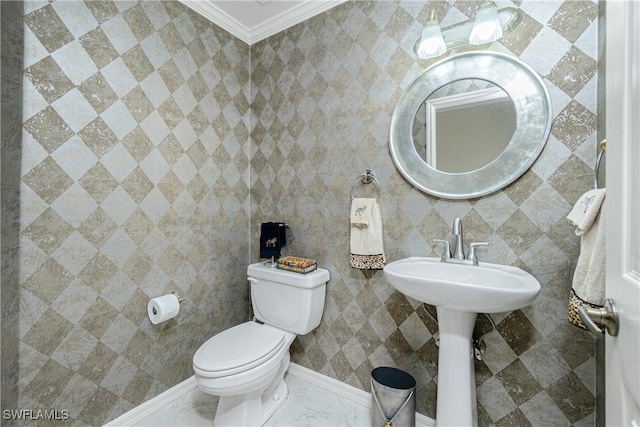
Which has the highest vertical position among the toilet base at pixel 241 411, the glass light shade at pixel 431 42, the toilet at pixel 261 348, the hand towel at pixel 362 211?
the glass light shade at pixel 431 42

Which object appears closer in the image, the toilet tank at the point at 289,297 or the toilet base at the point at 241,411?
the toilet base at the point at 241,411

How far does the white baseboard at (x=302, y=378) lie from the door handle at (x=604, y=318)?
3.98 ft

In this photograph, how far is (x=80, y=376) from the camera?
1364 millimetres

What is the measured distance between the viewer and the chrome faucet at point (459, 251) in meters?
1.31

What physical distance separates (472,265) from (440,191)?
0.38 metres

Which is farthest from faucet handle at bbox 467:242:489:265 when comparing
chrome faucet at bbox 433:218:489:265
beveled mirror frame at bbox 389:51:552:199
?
beveled mirror frame at bbox 389:51:552:199

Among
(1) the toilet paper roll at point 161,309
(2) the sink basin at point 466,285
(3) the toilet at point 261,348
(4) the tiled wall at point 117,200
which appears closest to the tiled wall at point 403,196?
(2) the sink basin at point 466,285

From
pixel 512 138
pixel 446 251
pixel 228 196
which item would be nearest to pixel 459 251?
pixel 446 251

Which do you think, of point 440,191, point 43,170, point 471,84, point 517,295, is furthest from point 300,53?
point 517,295

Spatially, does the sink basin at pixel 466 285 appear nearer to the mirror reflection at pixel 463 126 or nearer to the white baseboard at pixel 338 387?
the mirror reflection at pixel 463 126

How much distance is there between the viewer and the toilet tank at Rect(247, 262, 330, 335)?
166 cm

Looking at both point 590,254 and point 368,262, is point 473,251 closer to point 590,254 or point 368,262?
point 590,254

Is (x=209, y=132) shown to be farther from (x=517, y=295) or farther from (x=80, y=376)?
(x=517, y=295)

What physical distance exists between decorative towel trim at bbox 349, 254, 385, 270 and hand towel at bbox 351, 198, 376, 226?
0.61 feet
